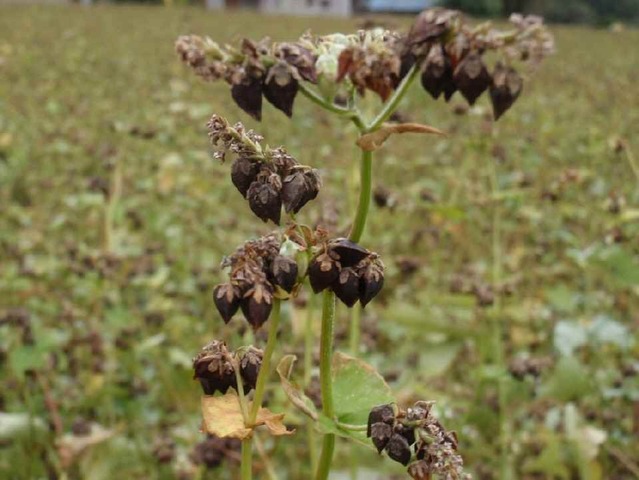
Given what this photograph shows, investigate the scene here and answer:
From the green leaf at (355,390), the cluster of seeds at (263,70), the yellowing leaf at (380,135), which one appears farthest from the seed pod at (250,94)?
the green leaf at (355,390)

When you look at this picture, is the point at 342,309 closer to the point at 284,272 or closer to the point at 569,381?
the point at 569,381

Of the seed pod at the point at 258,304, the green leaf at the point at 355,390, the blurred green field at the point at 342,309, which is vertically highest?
the seed pod at the point at 258,304

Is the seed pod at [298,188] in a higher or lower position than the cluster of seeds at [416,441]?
higher

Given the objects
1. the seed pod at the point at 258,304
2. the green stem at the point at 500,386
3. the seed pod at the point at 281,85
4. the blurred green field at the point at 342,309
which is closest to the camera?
the seed pod at the point at 258,304

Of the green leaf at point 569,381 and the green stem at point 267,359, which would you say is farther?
the green leaf at point 569,381

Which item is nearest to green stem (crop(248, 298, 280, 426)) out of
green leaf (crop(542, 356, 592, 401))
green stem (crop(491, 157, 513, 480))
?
green stem (crop(491, 157, 513, 480))

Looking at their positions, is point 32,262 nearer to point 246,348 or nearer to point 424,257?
point 424,257

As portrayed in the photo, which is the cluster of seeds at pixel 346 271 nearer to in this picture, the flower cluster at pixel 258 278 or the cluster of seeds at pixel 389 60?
the flower cluster at pixel 258 278
